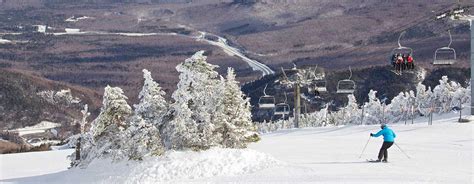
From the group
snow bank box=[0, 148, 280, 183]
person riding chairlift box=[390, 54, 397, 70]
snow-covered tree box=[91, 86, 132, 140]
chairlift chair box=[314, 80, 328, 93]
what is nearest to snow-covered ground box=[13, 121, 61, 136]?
chairlift chair box=[314, 80, 328, 93]

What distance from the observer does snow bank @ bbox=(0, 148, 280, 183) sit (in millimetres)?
20359

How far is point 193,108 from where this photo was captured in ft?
72.1

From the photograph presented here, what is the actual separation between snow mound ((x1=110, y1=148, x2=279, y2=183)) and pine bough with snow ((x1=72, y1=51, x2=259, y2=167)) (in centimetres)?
26

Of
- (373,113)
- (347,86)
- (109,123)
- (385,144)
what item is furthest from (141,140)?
(373,113)

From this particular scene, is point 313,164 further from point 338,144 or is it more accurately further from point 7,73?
point 7,73

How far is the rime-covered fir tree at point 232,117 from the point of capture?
21.9 metres

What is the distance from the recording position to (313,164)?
837 inches

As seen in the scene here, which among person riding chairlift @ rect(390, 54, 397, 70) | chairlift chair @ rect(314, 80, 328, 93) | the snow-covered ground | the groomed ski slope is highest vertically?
person riding chairlift @ rect(390, 54, 397, 70)

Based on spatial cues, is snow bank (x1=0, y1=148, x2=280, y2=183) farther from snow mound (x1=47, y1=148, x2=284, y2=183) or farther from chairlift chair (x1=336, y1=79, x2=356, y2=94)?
chairlift chair (x1=336, y1=79, x2=356, y2=94)

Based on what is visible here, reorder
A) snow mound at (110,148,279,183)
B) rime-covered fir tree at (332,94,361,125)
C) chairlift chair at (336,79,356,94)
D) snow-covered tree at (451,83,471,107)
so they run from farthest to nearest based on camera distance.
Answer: rime-covered fir tree at (332,94,361,125) < snow-covered tree at (451,83,471,107) < chairlift chair at (336,79,356,94) < snow mound at (110,148,279,183)

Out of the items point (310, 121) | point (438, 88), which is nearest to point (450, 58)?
point (438, 88)

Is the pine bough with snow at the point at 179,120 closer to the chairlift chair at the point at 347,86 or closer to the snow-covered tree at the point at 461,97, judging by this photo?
the chairlift chair at the point at 347,86

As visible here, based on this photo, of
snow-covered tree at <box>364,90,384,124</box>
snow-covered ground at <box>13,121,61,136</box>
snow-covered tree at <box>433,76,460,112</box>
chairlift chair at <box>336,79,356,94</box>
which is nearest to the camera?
chairlift chair at <box>336,79,356,94</box>

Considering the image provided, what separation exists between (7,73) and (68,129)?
2499 centimetres
